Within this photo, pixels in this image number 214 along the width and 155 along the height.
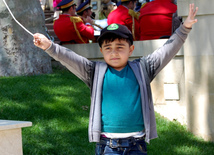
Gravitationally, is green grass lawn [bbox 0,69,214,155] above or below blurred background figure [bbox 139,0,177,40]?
below

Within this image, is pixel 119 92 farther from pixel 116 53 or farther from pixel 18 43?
pixel 18 43

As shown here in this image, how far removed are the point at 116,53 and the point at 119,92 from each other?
293mm

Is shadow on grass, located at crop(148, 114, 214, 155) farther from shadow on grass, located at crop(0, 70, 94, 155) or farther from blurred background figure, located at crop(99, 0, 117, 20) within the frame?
blurred background figure, located at crop(99, 0, 117, 20)

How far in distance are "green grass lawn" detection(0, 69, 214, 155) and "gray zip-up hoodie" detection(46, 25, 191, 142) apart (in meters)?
1.79

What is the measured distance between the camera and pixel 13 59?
7.06m

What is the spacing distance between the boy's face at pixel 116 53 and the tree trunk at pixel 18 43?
4.36 meters

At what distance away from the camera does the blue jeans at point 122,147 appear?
9.31ft

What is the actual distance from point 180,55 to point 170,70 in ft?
0.90

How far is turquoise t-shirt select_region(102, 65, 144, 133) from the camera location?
2.88 meters

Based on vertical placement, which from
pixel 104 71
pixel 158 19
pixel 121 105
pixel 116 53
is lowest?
pixel 121 105

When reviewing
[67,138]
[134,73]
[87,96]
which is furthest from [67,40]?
[134,73]

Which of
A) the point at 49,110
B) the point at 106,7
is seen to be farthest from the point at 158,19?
the point at 106,7

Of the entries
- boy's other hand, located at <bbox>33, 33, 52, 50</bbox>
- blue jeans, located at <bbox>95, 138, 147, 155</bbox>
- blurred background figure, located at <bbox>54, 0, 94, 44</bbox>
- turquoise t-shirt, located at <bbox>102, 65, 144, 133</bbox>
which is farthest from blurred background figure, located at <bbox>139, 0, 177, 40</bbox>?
boy's other hand, located at <bbox>33, 33, 52, 50</bbox>

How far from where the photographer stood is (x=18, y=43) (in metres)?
7.07
